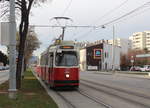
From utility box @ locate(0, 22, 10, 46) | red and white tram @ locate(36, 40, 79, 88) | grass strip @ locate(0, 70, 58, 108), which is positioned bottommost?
grass strip @ locate(0, 70, 58, 108)

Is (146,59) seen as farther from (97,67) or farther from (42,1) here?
(42,1)

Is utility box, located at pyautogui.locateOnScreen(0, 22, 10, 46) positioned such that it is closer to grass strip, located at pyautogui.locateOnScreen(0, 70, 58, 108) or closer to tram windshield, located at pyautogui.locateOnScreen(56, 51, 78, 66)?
grass strip, located at pyautogui.locateOnScreen(0, 70, 58, 108)

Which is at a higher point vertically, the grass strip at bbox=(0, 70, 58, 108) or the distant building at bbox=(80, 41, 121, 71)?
the distant building at bbox=(80, 41, 121, 71)

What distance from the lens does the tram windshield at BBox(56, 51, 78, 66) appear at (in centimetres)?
2216

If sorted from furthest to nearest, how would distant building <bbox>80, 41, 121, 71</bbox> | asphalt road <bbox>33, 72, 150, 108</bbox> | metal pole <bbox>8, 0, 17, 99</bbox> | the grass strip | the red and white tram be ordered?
distant building <bbox>80, 41, 121, 71</bbox> < the red and white tram < metal pole <bbox>8, 0, 17, 99</bbox> < asphalt road <bbox>33, 72, 150, 108</bbox> < the grass strip

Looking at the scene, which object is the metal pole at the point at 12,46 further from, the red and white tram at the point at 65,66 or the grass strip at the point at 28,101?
the red and white tram at the point at 65,66

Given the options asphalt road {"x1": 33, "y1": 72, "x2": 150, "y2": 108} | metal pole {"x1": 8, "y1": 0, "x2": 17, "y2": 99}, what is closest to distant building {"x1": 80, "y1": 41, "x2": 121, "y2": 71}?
asphalt road {"x1": 33, "y1": 72, "x2": 150, "y2": 108}

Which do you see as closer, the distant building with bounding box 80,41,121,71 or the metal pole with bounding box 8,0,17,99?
the metal pole with bounding box 8,0,17,99

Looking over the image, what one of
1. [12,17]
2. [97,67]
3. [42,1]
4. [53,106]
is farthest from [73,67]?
[97,67]

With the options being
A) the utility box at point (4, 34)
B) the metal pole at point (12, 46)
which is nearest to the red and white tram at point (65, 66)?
the metal pole at point (12, 46)

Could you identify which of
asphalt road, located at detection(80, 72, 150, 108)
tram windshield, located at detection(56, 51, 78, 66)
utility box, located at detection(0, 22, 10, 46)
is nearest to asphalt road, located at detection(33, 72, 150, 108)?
asphalt road, located at detection(80, 72, 150, 108)

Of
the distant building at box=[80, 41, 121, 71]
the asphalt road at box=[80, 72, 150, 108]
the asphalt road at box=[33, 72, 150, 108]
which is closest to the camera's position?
the asphalt road at box=[33, 72, 150, 108]

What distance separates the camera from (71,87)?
23.1 metres

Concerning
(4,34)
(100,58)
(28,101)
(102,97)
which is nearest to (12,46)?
(4,34)
